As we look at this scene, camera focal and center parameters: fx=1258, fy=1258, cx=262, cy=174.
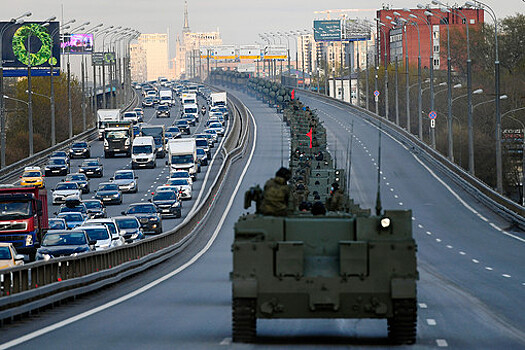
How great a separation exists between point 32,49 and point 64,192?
53.7m

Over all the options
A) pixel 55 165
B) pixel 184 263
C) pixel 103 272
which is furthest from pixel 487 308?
pixel 55 165

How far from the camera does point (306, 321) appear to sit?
20344mm

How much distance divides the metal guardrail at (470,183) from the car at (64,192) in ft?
71.1

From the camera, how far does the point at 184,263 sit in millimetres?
42000

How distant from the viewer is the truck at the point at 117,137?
99.1 meters

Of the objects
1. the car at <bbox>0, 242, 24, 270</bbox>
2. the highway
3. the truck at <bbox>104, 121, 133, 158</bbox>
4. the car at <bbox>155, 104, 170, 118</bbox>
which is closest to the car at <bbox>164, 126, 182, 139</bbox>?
the truck at <bbox>104, 121, 133, 158</bbox>

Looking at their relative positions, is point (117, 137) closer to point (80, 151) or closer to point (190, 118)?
point (80, 151)

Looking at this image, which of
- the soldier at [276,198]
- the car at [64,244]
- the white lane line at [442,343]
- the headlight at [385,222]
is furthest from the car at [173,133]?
the headlight at [385,222]

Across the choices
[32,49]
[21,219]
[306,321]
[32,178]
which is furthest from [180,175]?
[306,321]

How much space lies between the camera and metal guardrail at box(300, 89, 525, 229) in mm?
57897

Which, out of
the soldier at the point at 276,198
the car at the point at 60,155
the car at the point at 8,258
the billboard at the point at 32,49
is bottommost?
the car at the point at 8,258

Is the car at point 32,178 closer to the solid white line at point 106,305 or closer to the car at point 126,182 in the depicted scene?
the car at point 126,182

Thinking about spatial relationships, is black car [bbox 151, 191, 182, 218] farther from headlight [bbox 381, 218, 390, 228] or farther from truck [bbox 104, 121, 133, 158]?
headlight [bbox 381, 218, 390, 228]

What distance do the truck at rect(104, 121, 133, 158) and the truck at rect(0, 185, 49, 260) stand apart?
56.6 metres
